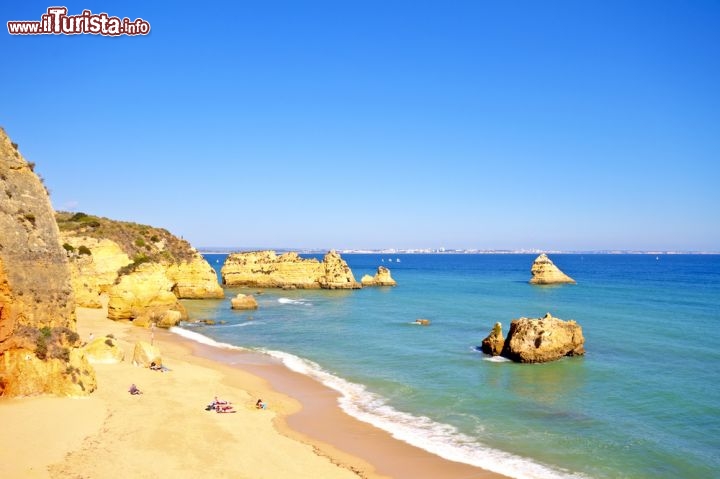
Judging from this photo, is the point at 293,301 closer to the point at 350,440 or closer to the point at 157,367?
the point at 157,367

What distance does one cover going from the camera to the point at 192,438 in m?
18.5

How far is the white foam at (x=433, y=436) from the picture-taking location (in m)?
17.0

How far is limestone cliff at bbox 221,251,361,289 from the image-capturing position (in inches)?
3699

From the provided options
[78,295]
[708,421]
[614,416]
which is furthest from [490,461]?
[78,295]

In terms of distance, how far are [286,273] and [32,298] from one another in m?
75.0

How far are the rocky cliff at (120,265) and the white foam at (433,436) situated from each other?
1069 inches

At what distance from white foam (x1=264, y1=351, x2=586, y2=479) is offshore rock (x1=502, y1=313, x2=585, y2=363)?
11463 mm

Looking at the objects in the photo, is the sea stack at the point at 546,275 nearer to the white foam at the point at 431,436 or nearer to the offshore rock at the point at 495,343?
the offshore rock at the point at 495,343

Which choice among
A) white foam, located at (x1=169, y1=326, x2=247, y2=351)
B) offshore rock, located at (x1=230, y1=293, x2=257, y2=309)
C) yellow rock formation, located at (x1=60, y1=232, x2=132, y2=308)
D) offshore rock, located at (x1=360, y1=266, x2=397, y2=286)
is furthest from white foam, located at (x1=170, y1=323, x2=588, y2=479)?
offshore rock, located at (x1=360, y1=266, x2=397, y2=286)

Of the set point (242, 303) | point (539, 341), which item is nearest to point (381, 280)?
point (242, 303)

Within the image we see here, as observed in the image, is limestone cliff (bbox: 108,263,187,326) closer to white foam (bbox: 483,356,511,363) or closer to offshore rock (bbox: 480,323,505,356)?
offshore rock (bbox: 480,323,505,356)

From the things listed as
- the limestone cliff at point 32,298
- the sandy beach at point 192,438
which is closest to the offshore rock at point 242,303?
the sandy beach at point 192,438

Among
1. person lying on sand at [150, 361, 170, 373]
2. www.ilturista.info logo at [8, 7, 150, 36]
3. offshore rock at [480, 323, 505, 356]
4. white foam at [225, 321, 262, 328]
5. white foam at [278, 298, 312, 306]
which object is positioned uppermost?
www.ilturista.info logo at [8, 7, 150, 36]

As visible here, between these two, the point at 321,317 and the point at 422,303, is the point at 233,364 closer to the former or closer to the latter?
the point at 321,317
